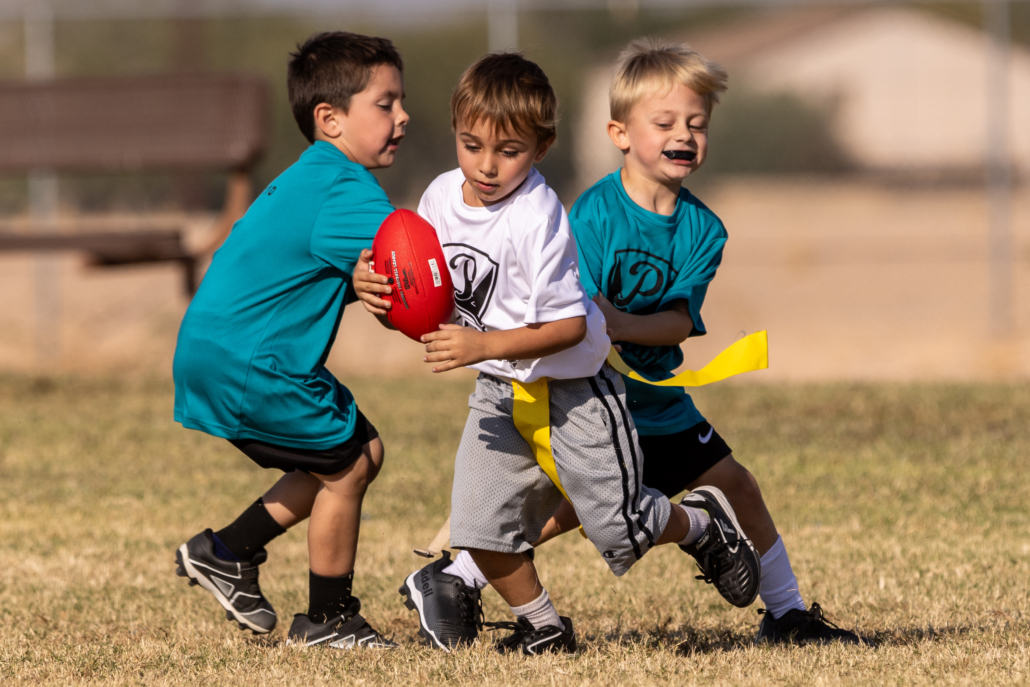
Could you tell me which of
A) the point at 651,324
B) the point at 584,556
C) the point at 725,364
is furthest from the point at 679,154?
the point at 584,556

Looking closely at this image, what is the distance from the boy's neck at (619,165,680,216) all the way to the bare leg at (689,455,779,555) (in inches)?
30.0

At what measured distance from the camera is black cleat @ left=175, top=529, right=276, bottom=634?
386 cm

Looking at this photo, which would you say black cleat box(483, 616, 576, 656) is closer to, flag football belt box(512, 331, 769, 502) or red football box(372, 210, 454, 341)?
flag football belt box(512, 331, 769, 502)

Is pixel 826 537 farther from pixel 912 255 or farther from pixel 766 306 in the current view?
pixel 912 255

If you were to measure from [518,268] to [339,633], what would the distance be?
131 cm

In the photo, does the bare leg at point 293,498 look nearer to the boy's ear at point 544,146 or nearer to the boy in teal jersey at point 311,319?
the boy in teal jersey at point 311,319

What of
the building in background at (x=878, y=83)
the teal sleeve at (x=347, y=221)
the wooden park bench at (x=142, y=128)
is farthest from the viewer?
the building in background at (x=878, y=83)

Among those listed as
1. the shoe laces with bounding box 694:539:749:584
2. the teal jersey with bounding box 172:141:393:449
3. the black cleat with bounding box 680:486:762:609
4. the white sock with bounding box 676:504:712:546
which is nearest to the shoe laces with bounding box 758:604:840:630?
the black cleat with bounding box 680:486:762:609

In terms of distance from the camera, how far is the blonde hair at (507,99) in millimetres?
3102

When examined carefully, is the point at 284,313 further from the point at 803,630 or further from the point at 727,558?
the point at 803,630

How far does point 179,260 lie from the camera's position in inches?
336

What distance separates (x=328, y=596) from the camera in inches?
148

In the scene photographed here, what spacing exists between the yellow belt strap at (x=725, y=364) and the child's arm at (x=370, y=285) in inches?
25.5

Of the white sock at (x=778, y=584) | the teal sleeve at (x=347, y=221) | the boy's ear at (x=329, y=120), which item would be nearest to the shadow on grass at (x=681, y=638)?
the white sock at (x=778, y=584)
